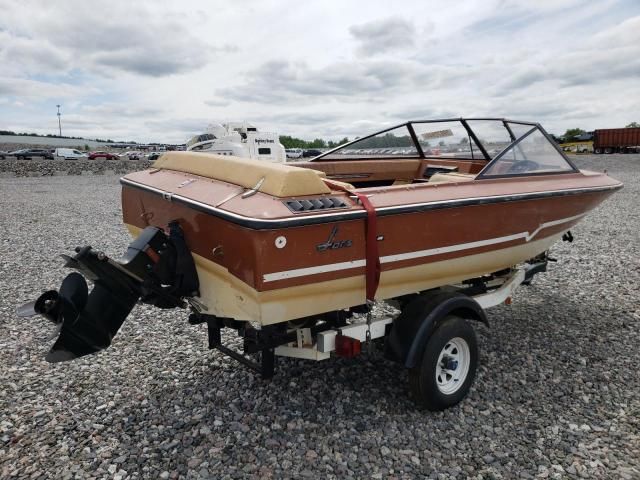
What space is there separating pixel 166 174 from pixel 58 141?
83263 millimetres

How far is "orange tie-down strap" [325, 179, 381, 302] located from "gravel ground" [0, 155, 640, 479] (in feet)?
2.82

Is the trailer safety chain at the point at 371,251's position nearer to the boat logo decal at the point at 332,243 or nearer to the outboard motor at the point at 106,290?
the boat logo decal at the point at 332,243

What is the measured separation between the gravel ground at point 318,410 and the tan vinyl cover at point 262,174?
55.8 inches

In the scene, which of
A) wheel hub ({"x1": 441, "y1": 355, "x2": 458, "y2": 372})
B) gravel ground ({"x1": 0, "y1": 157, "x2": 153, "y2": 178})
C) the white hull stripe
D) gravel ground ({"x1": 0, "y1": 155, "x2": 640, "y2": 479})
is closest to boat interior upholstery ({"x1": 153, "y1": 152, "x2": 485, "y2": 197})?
the white hull stripe

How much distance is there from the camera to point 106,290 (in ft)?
8.90

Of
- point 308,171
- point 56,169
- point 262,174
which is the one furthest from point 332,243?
point 56,169

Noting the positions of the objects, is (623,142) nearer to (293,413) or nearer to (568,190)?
(568,190)

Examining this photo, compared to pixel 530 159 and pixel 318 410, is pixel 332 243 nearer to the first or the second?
pixel 318 410

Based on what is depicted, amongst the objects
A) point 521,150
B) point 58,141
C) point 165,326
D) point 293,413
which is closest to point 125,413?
point 293,413

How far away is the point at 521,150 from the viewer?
406cm

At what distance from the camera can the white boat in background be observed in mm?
19734

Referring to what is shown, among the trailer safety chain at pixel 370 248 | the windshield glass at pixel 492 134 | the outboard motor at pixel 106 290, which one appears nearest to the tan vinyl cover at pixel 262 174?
the trailer safety chain at pixel 370 248

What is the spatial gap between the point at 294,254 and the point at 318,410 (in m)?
1.20

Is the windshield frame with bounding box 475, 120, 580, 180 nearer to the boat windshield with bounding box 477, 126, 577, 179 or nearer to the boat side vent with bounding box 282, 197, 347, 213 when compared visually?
the boat windshield with bounding box 477, 126, 577, 179
